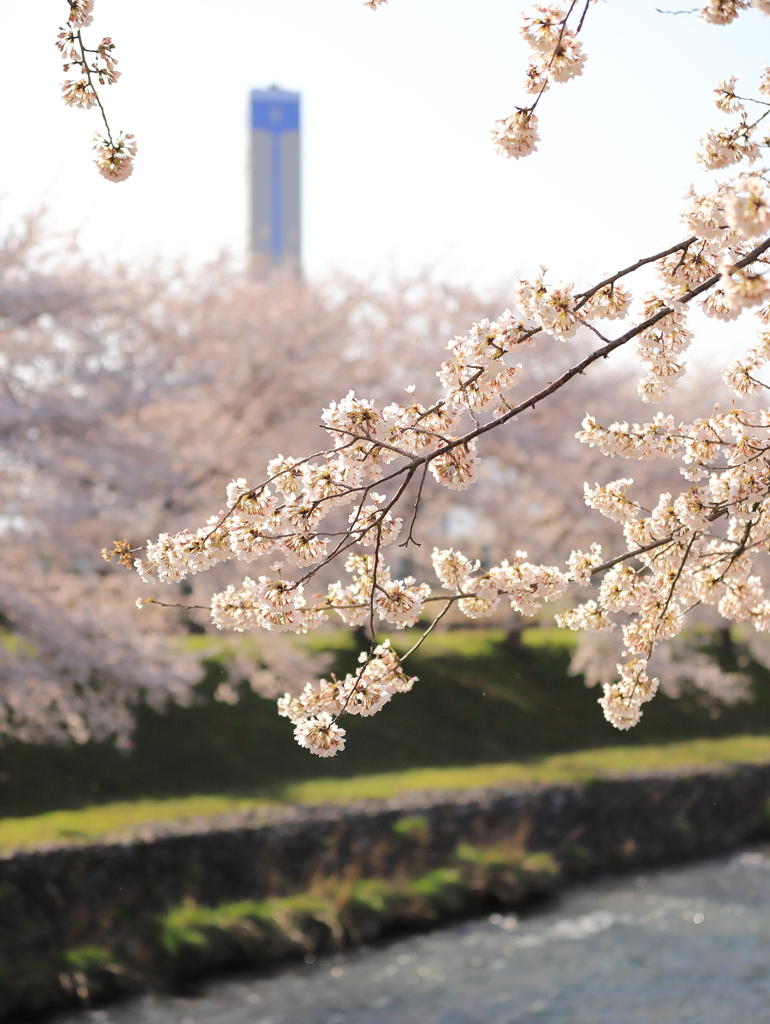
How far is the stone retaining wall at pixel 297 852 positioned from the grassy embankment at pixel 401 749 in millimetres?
708

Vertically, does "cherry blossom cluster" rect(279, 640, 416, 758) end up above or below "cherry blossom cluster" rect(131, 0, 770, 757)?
below

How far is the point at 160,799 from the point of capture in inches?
498

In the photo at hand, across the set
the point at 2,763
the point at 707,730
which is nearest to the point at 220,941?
the point at 2,763

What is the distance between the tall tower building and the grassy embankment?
5202 centimetres

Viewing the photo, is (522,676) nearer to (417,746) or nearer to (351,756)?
(417,746)

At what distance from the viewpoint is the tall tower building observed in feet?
221

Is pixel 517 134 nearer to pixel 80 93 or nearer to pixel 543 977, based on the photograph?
pixel 80 93

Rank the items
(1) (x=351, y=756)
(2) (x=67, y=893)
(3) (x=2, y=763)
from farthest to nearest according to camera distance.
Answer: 1. (1) (x=351, y=756)
2. (3) (x=2, y=763)
3. (2) (x=67, y=893)

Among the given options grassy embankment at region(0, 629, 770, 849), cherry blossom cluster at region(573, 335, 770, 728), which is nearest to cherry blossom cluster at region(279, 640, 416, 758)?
cherry blossom cluster at region(573, 335, 770, 728)

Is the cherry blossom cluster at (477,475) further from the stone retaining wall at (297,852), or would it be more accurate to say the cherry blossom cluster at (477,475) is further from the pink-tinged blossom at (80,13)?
the stone retaining wall at (297,852)

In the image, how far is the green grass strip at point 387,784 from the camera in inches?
428

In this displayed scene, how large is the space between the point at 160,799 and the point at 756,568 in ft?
46.3

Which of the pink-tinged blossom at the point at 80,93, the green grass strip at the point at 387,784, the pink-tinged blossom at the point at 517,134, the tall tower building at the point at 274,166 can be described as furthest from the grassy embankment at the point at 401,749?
the tall tower building at the point at 274,166

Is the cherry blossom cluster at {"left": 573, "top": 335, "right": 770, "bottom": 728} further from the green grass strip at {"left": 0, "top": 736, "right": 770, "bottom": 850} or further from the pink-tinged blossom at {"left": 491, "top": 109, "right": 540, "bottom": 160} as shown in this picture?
the green grass strip at {"left": 0, "top": 736, "right": 770, "bottom": 850}
